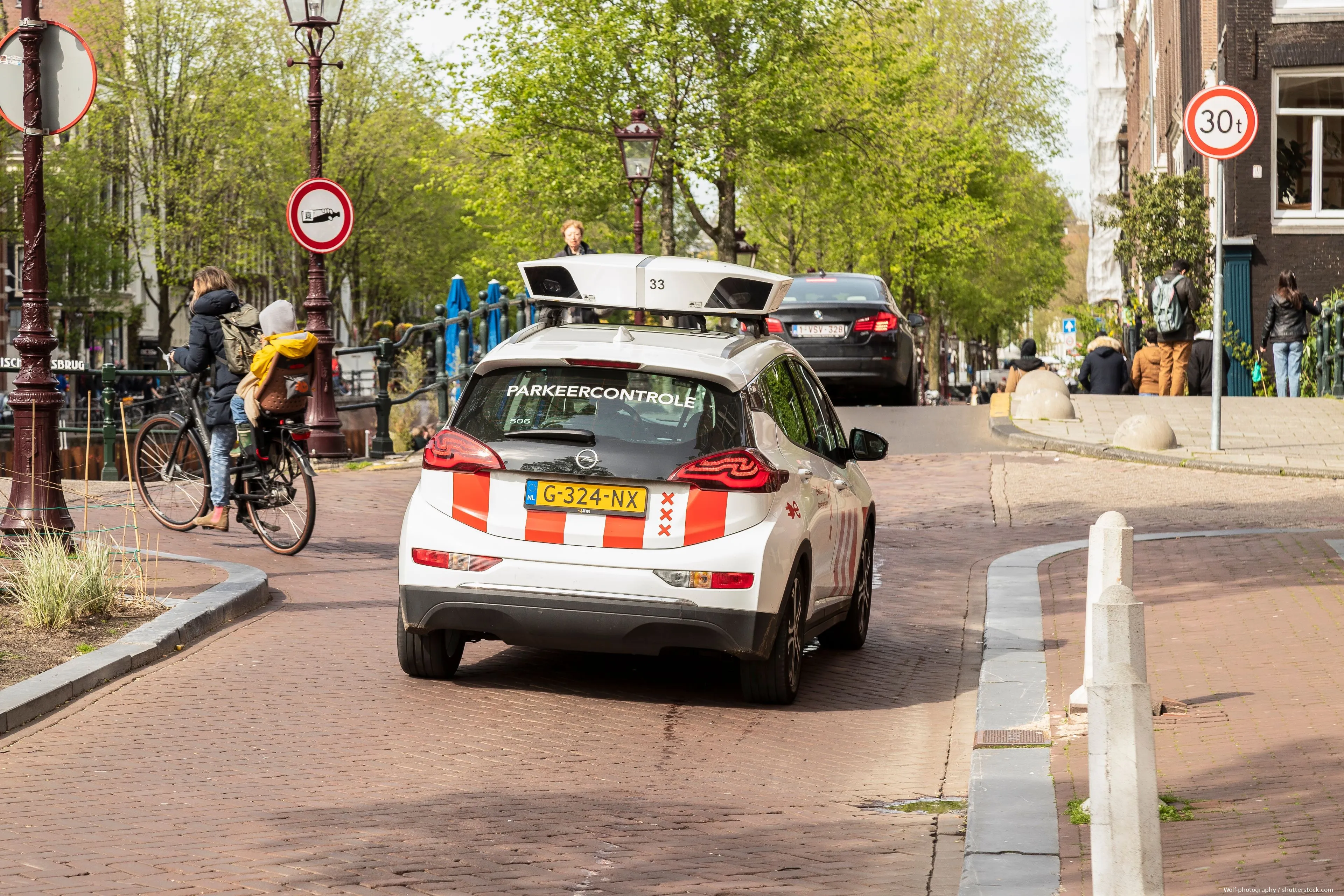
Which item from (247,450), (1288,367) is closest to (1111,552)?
(247,450)

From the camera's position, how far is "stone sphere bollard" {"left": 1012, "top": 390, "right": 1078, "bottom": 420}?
19281 millimetres

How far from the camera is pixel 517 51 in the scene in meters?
38.6

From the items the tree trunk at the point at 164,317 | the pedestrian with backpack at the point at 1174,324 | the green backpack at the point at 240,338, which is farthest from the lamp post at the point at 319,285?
the tree trunk at the point at 164,317

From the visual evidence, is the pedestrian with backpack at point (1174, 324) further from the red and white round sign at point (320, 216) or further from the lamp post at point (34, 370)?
the lamp post at point (34, 370)

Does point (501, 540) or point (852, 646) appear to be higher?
point (501, 540)

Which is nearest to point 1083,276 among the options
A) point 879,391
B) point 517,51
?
point 517,51

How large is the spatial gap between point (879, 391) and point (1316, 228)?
9.26 metres

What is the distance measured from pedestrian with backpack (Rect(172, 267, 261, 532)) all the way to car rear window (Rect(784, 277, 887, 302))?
10089 millimetres

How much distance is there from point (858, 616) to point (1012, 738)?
2.37 metres

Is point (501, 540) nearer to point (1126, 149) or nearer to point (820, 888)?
point (820, 888)

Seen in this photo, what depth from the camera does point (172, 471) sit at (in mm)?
11969

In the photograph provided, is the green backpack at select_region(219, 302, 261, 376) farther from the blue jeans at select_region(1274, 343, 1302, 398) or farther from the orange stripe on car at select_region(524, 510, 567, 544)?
the blue jeans at select_region(1274, 343, 1302, 398)

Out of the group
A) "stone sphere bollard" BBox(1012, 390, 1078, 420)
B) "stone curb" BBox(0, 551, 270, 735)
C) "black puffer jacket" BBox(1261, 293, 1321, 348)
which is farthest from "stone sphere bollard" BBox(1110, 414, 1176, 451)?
"stone curb" BBox(0, 551, 270, 735)

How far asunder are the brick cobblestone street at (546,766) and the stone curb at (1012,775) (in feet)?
0.39
